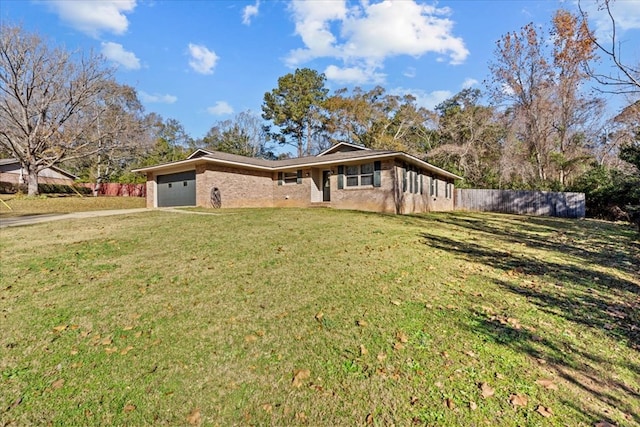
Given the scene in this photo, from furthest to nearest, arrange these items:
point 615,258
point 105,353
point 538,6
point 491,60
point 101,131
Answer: point 101,131 < point 491,60 < point 538,6 < point 615,258 < point 105,353

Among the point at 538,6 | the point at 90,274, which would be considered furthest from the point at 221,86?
the point at 90,274

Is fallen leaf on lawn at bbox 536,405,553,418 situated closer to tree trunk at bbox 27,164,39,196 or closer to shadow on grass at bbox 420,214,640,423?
shadow on grass at bbox 420,214,640,423

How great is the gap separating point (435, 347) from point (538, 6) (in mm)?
14081

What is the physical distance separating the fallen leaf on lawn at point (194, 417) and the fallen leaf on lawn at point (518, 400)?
87.9 inches

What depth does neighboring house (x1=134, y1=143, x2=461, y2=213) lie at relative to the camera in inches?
619

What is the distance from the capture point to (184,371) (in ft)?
8.87

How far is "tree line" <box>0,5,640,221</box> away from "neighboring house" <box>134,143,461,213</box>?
9124 mm

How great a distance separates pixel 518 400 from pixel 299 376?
1.65 metres

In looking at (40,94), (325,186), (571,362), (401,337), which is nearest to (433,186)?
(325,186)

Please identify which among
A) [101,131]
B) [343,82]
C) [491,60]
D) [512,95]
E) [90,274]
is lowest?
[90,274]

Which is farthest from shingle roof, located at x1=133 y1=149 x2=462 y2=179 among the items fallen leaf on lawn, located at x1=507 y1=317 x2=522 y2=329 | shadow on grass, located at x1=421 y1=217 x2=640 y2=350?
fallen leaf on lawn, located at x1=507 y1=317 x2=522 y2=329

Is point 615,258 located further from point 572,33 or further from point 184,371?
point 572,33

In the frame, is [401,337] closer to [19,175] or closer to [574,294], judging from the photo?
[574,294]

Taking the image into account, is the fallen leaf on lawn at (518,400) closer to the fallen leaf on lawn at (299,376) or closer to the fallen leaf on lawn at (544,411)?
the fallen leaf on lawn at (544,411)
